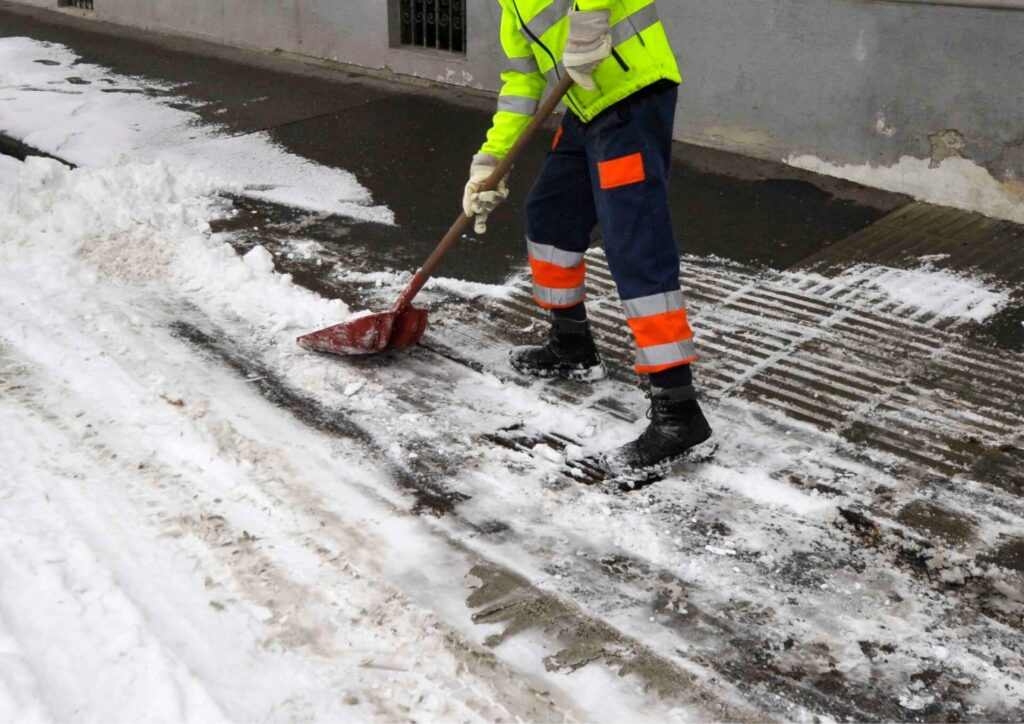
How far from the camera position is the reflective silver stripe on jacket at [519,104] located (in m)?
3.52

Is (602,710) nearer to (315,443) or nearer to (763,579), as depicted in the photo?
(763,579)

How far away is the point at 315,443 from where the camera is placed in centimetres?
345

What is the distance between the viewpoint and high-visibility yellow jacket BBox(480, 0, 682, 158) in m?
3.16

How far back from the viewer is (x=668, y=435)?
130 inches

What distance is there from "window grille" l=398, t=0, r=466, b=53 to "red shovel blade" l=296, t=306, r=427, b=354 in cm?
424

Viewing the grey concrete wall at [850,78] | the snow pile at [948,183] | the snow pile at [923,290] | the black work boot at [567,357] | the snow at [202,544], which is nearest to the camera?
the snow at [202,544]

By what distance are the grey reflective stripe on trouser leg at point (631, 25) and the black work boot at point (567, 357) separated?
3.45ft

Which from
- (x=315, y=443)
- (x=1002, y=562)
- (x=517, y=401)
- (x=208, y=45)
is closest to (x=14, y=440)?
(x=315, y=443)

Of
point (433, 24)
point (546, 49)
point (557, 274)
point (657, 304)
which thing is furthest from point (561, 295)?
point (433, 24)

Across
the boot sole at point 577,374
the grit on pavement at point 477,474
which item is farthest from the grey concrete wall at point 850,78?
the boot sole at point 577,374

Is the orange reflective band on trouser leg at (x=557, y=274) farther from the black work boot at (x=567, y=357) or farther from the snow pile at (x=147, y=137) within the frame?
the snow pile at (x=147, y=137)

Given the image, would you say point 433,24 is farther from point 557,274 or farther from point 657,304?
point 657,304

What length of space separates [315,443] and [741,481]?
1321 mm

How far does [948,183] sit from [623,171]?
285cm
